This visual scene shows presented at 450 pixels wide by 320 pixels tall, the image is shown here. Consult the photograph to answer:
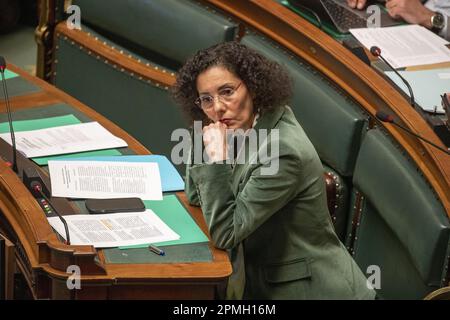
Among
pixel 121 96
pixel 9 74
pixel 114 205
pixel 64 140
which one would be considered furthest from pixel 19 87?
pixel 114 205

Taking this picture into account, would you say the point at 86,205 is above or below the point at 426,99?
below

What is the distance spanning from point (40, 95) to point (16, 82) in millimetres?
135

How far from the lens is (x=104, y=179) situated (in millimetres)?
2486

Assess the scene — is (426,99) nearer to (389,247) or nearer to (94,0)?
(389,247)

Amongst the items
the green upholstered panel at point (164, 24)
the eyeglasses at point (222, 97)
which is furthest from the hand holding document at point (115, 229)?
the green upholstered panel at point (164, 24)

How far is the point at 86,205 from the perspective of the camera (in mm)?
2342

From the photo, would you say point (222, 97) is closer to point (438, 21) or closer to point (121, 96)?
point (438, 21)

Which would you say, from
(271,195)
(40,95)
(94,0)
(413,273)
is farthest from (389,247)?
(94,0)

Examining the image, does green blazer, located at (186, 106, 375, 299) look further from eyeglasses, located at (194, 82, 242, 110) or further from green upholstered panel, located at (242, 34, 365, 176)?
green upholstered panel, located at (242, 34, 365, 176)

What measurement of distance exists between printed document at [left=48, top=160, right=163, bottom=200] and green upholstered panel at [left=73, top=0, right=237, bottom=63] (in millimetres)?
878

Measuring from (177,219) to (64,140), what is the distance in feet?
1.81

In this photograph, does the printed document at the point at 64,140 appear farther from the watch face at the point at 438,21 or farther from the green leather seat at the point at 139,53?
the watch face at the point at 438,21

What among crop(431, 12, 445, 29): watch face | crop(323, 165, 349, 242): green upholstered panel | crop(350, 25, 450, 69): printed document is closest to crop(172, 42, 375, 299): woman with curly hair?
crop(323, 165, 349, 242): green upholstered panel

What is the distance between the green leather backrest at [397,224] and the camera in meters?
2.34
